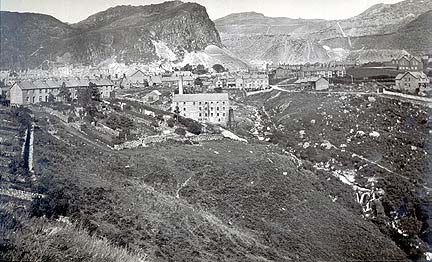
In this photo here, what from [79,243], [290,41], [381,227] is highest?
[290,41]

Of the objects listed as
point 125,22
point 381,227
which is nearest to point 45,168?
point 381,227

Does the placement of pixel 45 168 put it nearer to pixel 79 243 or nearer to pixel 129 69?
pixel 79 243

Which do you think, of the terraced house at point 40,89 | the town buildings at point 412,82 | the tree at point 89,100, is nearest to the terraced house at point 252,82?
the terraced house at point 40,89

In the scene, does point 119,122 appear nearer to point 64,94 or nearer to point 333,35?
point 64,94

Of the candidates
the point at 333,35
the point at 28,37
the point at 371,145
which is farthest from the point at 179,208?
the point at 333,35

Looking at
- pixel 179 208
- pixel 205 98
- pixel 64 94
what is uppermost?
pixel 64 94
